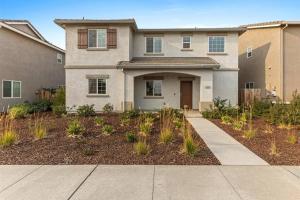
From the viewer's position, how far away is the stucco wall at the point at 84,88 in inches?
768

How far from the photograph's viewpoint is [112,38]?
63.5ft

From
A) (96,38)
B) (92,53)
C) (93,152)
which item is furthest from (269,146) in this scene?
(96,38)

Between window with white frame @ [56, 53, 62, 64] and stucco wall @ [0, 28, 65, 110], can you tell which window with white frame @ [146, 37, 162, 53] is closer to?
stucco wall @ [0, 28, 65, 110]

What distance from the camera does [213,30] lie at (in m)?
20.6

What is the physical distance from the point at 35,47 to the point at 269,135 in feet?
70.1

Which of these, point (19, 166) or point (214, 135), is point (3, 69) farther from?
point (214, 135)

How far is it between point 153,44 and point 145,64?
11.6ft

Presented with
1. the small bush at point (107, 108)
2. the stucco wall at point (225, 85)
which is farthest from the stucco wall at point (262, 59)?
the small bush at point (107, 108)

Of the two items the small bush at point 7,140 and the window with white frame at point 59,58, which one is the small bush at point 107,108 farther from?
the window with white frame at point 59,58

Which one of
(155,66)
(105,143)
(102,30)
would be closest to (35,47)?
(102,30)

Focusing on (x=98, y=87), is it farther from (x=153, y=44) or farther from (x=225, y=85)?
(x=225, y=85)

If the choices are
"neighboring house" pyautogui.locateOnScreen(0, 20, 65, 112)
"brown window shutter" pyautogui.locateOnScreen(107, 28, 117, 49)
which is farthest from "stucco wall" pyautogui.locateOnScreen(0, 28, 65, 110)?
"brown window shutter" pyautogui.locateOnScreen(107, 28, 117, 49)

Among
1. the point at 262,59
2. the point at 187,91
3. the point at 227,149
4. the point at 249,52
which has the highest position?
the point at 249,52

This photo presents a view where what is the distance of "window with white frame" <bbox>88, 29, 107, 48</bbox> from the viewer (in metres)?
19.6
